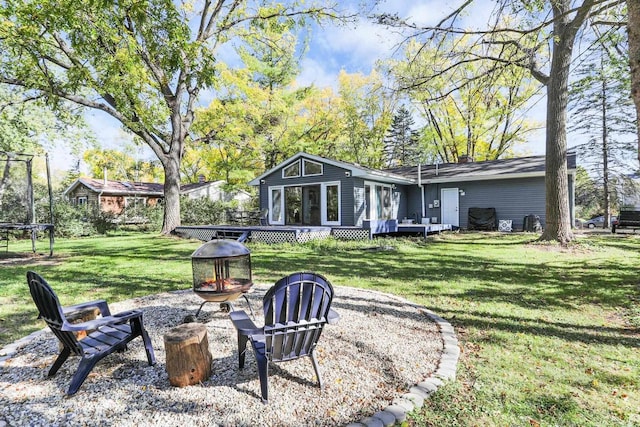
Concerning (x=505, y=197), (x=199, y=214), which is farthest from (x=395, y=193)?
(x=199, y=214)

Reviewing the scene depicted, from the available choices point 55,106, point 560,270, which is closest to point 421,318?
point 560,270

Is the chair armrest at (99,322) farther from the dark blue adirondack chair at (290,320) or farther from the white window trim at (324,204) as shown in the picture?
the white window trim at (324,204)

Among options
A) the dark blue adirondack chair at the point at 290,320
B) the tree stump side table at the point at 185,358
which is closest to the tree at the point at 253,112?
the tree stump side table at the point at 185,358

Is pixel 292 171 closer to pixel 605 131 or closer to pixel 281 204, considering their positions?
pixel 281 204

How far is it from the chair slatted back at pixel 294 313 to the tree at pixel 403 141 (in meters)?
30.6

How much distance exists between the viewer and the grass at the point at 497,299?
90.4 inches

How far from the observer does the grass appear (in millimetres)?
2295

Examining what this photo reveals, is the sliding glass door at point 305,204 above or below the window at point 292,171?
below

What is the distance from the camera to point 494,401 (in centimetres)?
229

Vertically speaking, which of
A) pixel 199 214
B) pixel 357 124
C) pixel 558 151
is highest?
pixel 357 124

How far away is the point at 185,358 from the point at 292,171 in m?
13.0

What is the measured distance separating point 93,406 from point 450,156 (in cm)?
2769

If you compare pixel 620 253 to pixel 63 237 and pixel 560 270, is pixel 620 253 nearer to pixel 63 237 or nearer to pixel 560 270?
pixel 560 270

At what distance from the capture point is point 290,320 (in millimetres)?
2369
